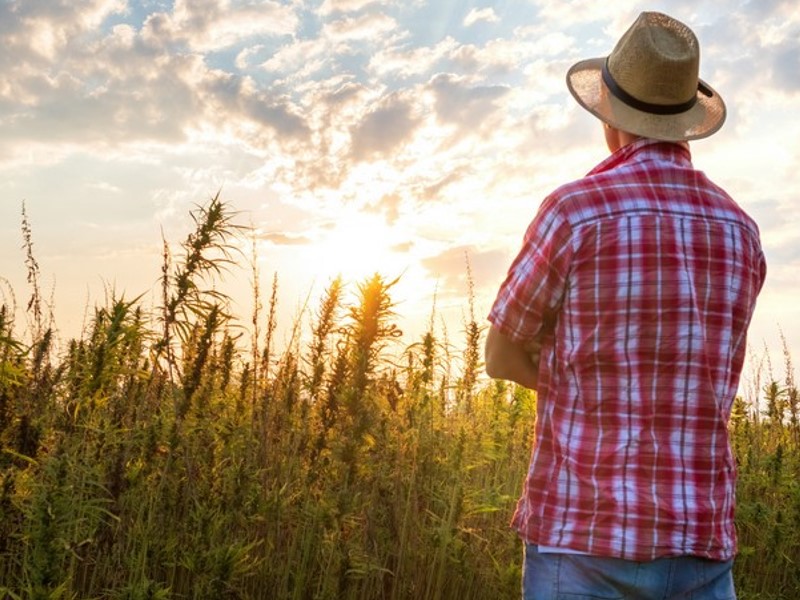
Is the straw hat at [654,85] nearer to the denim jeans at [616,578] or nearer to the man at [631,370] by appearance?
the man at [631,370]

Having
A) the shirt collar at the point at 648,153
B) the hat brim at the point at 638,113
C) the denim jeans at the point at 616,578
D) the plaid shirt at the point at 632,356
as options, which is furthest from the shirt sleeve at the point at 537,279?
the denim jeans at the point at 616,578

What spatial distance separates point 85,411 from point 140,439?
0.37 m

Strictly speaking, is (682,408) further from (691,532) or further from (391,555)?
(391,555)

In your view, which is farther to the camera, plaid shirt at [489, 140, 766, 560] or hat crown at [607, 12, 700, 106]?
hat crown at [607, 12, 700, 106]

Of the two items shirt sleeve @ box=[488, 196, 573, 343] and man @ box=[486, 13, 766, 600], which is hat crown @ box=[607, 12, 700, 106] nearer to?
man @ box=[486, 13, 766, 600]

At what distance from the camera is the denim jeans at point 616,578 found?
2.02m

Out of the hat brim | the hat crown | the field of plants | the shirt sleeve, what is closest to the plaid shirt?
the shirt sleeve

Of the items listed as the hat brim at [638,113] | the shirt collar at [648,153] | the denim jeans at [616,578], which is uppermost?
the hat brim at [638,113]

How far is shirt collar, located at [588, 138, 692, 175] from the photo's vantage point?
233 cm

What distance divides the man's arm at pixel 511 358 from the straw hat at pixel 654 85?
71cm

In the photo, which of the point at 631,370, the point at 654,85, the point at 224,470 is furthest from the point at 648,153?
the point at 224,470

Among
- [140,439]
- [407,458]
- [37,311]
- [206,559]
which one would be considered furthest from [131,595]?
[37,311]

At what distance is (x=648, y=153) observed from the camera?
2332 mm

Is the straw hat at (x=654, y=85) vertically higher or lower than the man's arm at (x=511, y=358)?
higher
